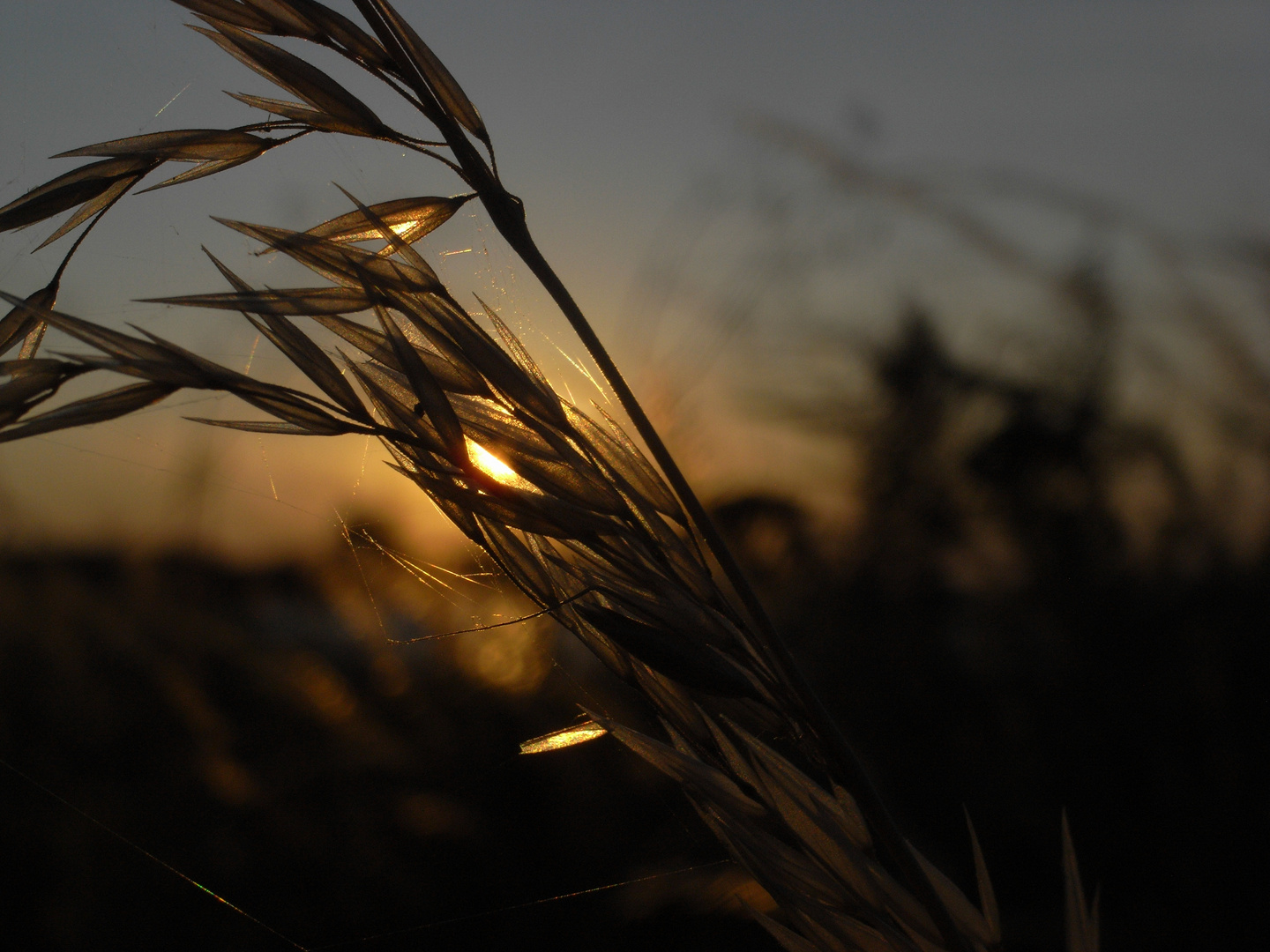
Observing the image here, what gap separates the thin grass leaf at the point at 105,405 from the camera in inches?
7.3

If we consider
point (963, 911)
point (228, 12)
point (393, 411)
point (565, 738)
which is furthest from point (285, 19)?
point (963, 911)

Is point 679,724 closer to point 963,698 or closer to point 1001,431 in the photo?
point 963,698

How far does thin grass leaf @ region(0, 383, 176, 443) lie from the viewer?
0.18 metres

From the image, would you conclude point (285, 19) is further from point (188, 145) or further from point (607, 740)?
point (607, 740)

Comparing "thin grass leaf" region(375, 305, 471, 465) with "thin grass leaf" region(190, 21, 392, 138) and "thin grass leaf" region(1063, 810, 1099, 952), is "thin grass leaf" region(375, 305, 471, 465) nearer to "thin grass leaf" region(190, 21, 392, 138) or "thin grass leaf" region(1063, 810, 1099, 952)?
"thin grass leaf" region(190, 21, 392, 138)

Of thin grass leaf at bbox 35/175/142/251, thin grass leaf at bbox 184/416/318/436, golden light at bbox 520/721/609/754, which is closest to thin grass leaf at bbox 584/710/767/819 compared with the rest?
golden light at bbox 520/721/609/754

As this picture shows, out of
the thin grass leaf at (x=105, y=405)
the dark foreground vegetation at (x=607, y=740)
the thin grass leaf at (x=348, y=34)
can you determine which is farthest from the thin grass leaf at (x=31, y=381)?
the dark foreground vegetation at (x=607, y=740)

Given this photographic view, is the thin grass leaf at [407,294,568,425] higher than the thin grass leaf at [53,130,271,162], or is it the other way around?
the thin grass leaf at [53,130,271,162]

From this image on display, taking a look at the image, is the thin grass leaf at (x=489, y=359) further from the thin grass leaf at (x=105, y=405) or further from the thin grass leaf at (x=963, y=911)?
the thin grass leaf at (x=963, y=911)

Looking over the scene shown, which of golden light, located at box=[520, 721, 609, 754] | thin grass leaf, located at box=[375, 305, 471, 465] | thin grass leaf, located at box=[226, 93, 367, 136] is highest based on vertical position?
thin grass leaf, located at box=[226, 93, 367, 136]

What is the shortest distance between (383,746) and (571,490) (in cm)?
49

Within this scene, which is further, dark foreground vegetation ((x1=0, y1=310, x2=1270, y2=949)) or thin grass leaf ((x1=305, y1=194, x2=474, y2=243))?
dark foreground vegetation ((x1=0, y1=310, x2=1270, y2=949))

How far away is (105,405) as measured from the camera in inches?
7.4

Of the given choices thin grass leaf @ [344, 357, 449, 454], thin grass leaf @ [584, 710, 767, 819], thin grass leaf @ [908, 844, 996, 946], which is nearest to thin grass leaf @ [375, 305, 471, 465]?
thin grass leaf @ [344, 357, 449, 454]
